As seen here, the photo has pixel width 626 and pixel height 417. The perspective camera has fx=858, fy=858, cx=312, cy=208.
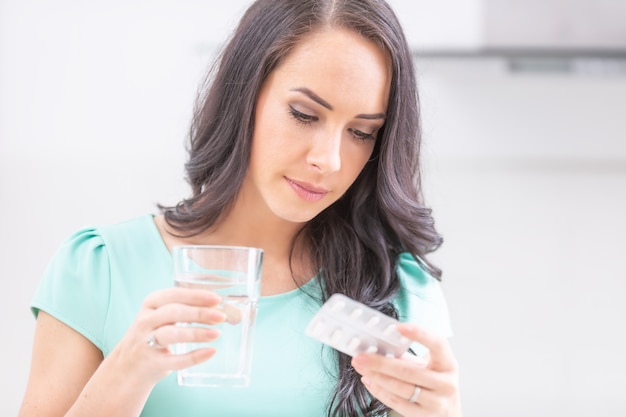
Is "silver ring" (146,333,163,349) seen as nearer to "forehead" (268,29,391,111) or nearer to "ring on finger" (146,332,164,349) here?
"ring on finger" (146,332,164,349)

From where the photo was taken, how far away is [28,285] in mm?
2338

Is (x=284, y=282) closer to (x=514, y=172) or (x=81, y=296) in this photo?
(x=81, y=296)

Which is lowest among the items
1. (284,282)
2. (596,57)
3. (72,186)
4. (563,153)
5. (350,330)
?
(350,330)

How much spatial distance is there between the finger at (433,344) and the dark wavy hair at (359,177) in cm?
35

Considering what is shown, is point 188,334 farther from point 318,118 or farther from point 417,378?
point 318,118

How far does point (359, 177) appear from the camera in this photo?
5.16 ft

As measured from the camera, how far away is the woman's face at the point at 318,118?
51.2 inches

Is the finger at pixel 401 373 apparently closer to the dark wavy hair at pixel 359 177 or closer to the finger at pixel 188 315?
the finger at pixel 188 315

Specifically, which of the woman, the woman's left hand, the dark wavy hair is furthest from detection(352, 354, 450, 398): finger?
the dark wavy hair

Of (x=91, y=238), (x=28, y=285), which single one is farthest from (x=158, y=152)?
(x=91, y=238)

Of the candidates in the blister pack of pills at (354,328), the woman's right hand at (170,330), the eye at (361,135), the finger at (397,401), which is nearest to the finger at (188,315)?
the woman's right hand at (170,330)

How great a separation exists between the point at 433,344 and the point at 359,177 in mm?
619

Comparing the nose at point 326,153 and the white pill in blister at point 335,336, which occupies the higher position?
the nose at point 326,153

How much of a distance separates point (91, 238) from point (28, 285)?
0.98 metres
